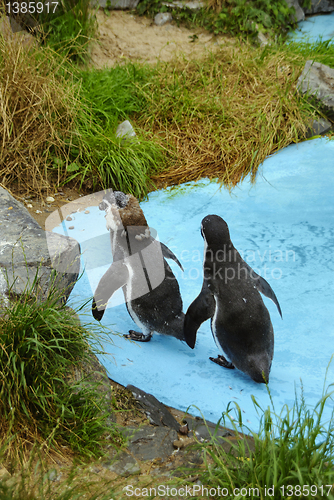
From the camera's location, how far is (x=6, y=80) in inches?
151

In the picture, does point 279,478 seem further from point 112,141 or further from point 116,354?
point 112,141

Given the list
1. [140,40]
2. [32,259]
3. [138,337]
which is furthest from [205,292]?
[140,40]

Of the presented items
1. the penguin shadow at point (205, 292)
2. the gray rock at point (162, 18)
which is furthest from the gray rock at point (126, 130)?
the gray rock at point (162, 18)

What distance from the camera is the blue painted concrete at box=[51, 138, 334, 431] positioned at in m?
2.38

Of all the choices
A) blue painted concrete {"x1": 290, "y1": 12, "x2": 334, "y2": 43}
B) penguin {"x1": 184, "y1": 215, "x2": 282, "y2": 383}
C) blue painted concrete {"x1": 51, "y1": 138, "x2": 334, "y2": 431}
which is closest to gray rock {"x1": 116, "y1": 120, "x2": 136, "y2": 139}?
blue painted concrete {"x1": 51, "y1": 138, "x2": 334, "y2": 431}

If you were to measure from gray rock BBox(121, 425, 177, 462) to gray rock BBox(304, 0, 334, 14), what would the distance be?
7.72 meters

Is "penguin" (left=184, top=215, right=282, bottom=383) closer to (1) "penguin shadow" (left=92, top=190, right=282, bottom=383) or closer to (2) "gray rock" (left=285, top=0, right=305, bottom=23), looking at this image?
(1) "penguin shadow" (left=92, top=190, right=282, bottom=383)

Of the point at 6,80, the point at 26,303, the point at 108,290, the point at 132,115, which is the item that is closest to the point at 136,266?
the point at 108,290

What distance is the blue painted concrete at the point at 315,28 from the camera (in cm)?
687

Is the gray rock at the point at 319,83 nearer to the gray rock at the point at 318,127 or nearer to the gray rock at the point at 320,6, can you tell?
the gray rock at the point at 318,127

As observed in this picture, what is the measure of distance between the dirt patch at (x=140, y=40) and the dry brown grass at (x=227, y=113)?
3.06ft

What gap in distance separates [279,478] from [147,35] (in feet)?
22.1

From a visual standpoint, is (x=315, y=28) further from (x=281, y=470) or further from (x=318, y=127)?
(x=281, y=470)

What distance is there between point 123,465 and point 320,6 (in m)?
8.15
